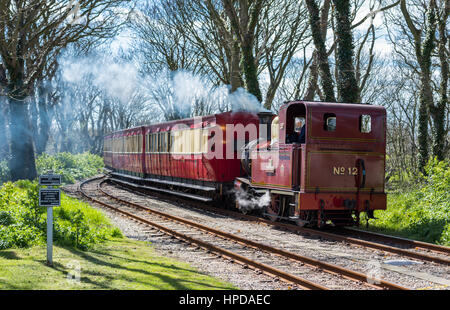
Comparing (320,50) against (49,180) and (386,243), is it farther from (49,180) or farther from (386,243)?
(49,180)

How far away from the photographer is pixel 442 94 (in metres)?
17.5

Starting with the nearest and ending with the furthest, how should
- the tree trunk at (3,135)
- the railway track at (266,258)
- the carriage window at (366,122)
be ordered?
the railway track at (266,258), the carriage window at (366,122), the tree trunk at (3,135)

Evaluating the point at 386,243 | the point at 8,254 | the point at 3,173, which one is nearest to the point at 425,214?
the point at 386,243

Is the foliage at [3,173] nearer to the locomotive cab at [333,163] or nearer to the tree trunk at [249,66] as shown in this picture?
the tree trunk at [249,66]

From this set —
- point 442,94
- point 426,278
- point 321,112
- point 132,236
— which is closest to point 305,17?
point 442,94

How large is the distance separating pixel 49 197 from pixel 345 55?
1166 cm

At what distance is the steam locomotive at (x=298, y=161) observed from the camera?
37.6ft

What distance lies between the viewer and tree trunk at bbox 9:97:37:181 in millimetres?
20562

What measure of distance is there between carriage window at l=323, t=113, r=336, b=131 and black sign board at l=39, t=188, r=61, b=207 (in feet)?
20.8

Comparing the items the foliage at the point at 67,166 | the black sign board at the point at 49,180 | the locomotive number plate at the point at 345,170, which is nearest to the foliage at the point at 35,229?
the black sign board at the point at 49,180

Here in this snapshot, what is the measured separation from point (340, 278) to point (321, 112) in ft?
16.0

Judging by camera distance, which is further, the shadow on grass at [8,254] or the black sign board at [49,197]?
the shadow on grass at [8,254]

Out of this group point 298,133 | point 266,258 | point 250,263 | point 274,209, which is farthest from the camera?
point 274,209

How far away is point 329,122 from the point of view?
11.8 metres
